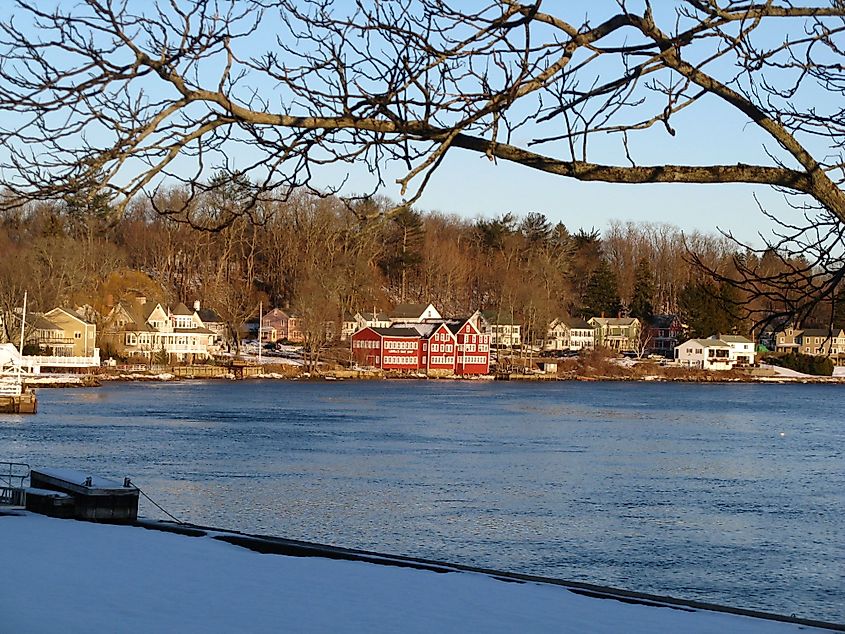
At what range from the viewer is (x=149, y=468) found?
31.9 m

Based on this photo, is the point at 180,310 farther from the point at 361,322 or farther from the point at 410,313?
the point at 410,313

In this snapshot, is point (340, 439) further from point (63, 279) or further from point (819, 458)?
point (63, 279)

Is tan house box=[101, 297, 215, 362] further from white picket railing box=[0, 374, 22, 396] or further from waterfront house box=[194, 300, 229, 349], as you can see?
white picket railing box=[0, 374, 22, 396]

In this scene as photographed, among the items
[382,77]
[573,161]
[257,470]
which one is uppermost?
[382,77]

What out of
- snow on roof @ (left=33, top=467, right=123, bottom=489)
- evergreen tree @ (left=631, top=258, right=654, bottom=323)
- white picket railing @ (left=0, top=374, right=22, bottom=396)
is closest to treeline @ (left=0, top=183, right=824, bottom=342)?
evergreen tree @ (left=631, top=258, right=654, bottom=323)

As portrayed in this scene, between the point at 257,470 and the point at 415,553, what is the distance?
1355 centimetres

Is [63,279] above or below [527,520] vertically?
above

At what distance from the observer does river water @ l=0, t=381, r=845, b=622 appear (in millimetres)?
19625

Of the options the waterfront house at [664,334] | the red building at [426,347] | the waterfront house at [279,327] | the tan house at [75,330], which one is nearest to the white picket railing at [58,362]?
the tan house at [75,330]

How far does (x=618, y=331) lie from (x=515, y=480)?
92.7m

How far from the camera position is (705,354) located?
383 feet

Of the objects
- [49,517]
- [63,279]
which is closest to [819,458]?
[49,517]

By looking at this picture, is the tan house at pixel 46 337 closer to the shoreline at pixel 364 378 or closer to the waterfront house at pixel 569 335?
the shoreline at pixel 364 378

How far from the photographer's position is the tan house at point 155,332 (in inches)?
3664
